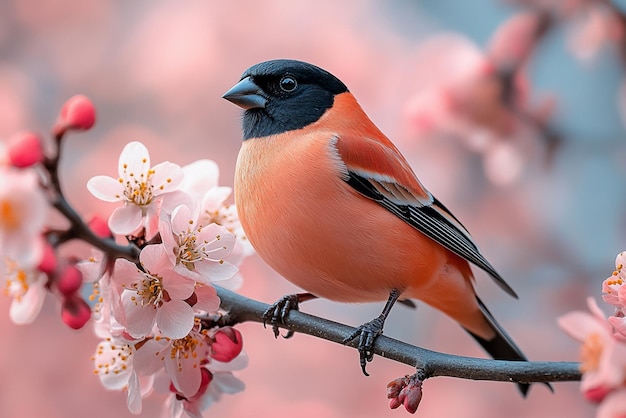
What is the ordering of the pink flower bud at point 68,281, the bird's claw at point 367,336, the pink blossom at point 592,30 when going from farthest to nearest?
the pink blossom at point 592,30 → the bird's claw at point 367,336 → the pink flower bud at point 68,281

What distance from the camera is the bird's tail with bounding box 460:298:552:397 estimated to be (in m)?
2.48

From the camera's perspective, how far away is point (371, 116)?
14.4 ft

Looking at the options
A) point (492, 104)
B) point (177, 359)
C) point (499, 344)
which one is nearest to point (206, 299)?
point (177, 359)

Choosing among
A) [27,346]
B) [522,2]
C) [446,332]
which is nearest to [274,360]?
[446,332]

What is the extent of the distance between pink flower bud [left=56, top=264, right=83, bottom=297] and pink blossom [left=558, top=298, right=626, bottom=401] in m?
0.81

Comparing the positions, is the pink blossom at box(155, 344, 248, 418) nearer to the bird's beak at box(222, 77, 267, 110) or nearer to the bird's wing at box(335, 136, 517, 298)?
the bird's wing at box(335, 136, 517, 298)

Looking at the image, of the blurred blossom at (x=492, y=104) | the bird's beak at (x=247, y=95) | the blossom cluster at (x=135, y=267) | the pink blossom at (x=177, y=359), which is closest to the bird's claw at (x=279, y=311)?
the blossom cluster at (x=135, y=267)

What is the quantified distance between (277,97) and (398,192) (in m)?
0.48

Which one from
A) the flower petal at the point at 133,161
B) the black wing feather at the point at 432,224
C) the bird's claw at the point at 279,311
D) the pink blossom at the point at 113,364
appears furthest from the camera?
the black wing feather at the point at 432,224

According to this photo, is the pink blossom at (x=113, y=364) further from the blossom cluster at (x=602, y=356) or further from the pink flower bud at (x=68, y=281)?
the blossom cluster at (x=602, y=356)

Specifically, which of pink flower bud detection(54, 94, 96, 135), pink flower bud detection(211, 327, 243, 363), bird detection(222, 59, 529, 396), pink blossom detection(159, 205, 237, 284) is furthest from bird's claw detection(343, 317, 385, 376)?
pink flower bud detection(54, 94, 96, 135)

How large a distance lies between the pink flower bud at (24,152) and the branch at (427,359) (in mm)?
710

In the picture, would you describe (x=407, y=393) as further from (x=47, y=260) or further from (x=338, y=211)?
(x=47, y=260)

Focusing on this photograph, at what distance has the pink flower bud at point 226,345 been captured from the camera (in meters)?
1.73
